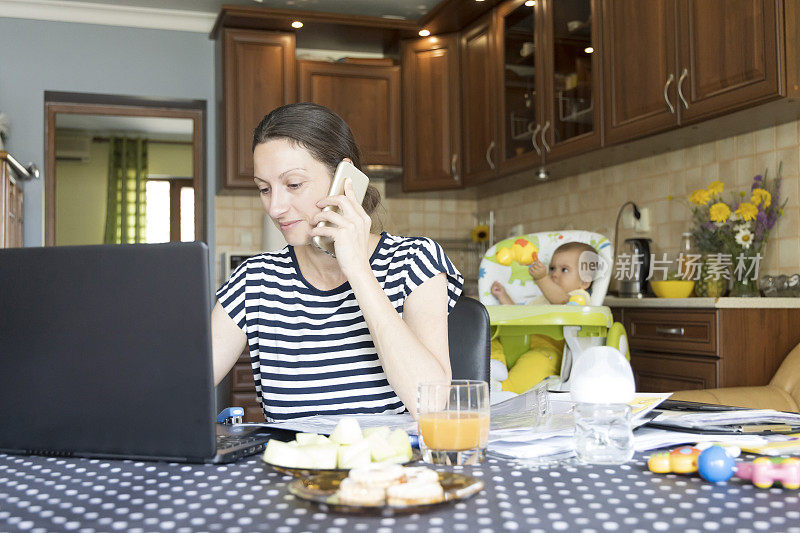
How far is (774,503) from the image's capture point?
2.13 feet

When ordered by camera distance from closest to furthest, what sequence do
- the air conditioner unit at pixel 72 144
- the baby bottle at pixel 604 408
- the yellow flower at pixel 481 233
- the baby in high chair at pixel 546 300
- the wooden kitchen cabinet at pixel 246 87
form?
the baby bottle at pixel 604 408 < the baby in high chair at pixel 546 300 < the wooden kitchen cabinet at pixel 246 87 < the yellow flower at pixel 481 233 < the air conditioner unit at pixel 72 144

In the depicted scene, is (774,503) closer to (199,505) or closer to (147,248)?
(199,505)

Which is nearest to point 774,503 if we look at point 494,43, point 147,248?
point 147,248

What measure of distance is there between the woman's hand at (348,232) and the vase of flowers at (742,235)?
1938mm

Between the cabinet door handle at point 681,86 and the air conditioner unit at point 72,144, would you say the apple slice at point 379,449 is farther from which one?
the air conditioner unit at point 72,144

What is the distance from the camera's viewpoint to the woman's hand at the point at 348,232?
121cm

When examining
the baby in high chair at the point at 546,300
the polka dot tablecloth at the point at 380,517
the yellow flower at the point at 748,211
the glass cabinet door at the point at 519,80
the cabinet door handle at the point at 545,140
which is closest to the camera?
the polka dot tablecloth at the point at 380,517

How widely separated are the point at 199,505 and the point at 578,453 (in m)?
0.38

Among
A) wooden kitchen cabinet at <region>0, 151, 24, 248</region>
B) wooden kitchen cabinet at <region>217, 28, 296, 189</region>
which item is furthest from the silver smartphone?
wooden kitchen cabinet at <region>217, 28, 296, 189</region>

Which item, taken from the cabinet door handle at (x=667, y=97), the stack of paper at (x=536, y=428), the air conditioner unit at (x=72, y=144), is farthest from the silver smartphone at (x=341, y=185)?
the air conditioner unit at (x=72, y=144)

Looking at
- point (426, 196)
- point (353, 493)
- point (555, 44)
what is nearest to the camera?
point (353, 493)

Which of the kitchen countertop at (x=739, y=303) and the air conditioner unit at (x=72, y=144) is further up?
the air conditioner unit at (x=72, y=144)

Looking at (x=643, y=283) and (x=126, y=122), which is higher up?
(x=126, y=122)

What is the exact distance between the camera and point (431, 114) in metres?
4.46
